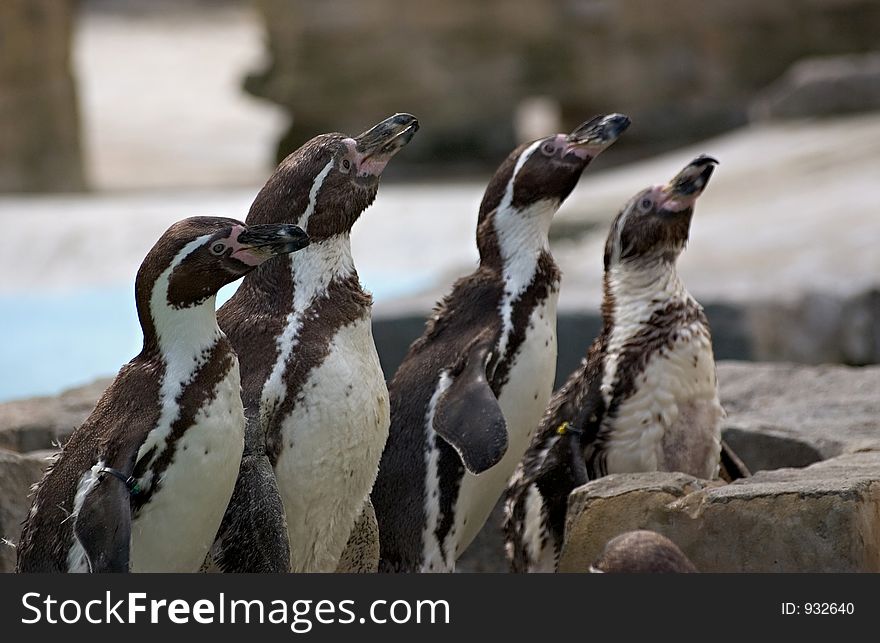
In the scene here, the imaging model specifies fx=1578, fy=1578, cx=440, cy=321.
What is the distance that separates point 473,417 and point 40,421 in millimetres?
1220

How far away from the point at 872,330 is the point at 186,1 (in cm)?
1836

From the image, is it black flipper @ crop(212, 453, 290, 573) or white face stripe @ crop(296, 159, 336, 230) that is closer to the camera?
black flipper @ crop(212, 453, 290, 573)

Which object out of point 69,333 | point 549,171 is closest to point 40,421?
point 549,171

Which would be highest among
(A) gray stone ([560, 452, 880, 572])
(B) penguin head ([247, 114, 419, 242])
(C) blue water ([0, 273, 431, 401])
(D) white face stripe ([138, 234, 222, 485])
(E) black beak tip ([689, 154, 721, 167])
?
(B) penguin head ([247, 114, 419, 242])

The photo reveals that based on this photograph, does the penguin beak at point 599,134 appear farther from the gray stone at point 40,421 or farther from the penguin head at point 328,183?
the gray stone at point 40,421

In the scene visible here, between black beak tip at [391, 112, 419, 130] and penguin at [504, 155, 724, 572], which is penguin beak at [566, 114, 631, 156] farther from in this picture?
black beak tip at [391, 112, 419, 130]

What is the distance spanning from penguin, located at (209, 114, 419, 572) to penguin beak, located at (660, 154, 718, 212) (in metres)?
0.61

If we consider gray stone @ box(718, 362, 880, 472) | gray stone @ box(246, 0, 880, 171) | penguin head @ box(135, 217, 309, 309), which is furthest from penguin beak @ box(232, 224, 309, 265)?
gray stone @ box(246, 0, 880, 171)

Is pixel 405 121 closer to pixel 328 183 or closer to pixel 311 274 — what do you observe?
pixel 328 183

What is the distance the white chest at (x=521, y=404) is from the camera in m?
3.08

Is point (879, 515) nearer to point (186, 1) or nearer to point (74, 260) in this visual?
point (74, 260)

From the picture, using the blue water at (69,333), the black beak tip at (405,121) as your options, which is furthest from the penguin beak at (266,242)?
the blue water at (69,333)

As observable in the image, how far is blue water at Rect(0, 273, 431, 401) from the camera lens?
723 centimetres

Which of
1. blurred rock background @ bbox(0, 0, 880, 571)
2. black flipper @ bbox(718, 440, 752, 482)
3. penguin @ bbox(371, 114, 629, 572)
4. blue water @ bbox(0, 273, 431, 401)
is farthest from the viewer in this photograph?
blue water @ bbox(0, 273, 431, 401)
